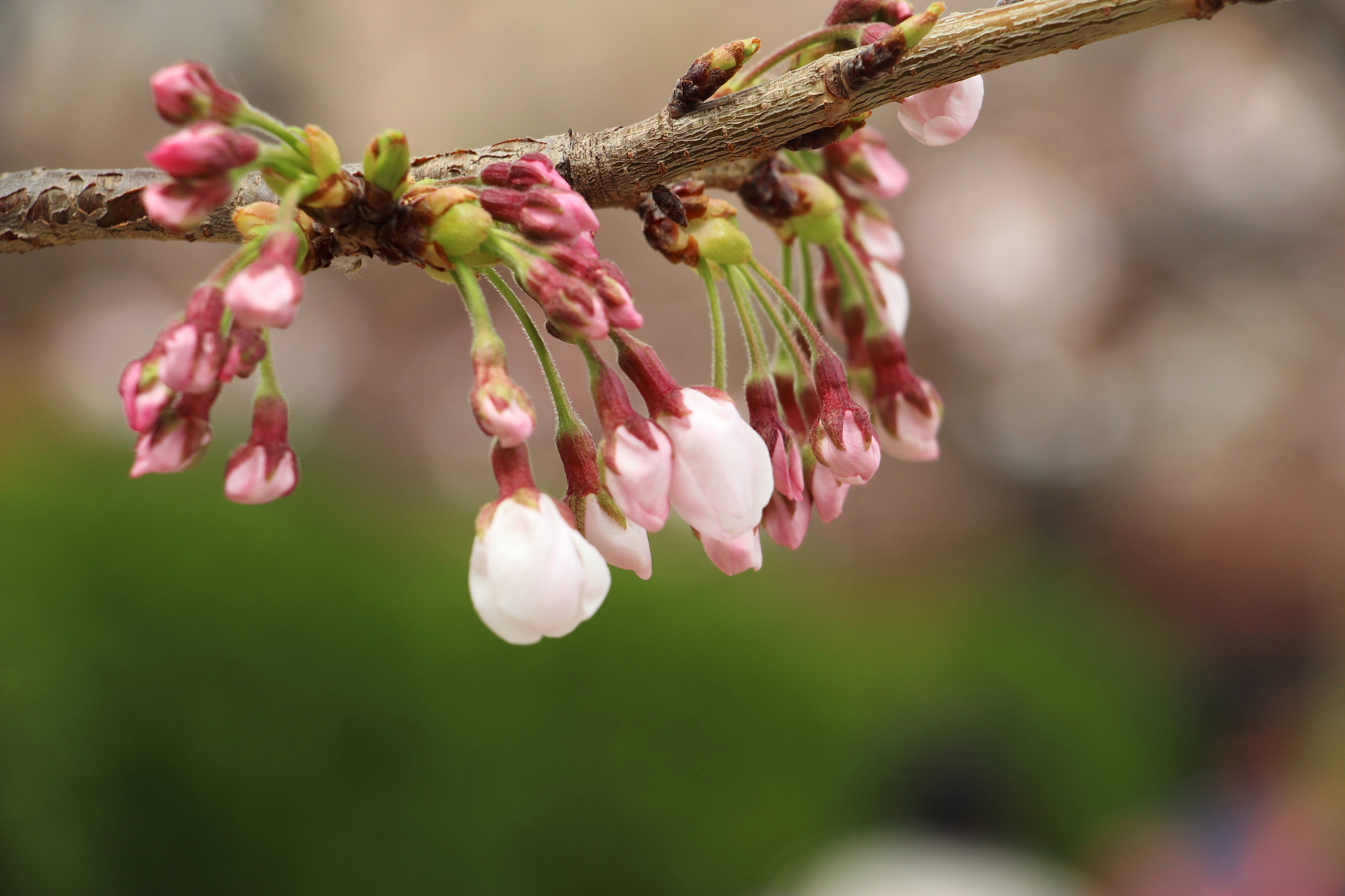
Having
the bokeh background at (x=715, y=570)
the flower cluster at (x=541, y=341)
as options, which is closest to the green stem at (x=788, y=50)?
the flower cluster at (x=541, y=341)

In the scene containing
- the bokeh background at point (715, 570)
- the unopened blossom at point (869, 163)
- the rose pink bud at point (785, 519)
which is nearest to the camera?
the rose pink bud at point (785, 519)

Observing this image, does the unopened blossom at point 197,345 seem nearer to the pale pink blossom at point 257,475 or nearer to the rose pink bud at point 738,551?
the pale pink blossom at point 257,475

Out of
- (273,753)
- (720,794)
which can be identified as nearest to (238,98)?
(273,753)

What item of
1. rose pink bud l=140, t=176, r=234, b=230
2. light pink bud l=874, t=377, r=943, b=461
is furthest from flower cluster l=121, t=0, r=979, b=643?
light pink bud l=874, t=377, r=943, b=461

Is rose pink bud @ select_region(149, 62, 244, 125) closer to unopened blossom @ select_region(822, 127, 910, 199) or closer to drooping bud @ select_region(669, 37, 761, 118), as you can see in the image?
drooping bud @ select_region(669, 37, 761, 118)

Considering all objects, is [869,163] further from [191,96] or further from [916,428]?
[191,96]

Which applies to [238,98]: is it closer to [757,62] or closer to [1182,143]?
[757,62]

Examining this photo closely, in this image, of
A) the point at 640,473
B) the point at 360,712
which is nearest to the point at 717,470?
the point at 640,473
